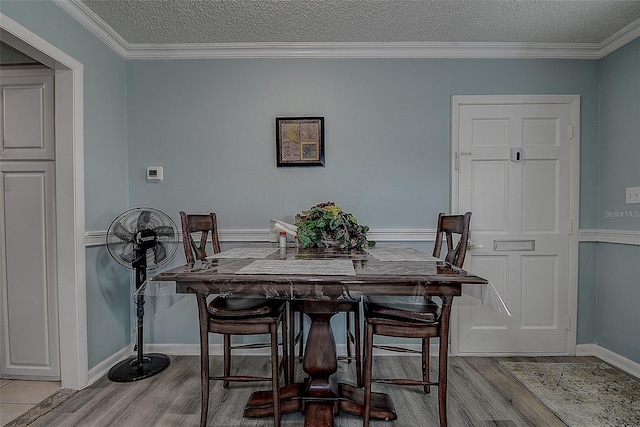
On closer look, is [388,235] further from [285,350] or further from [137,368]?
[137,368]

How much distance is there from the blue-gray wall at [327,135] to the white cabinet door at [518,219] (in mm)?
166

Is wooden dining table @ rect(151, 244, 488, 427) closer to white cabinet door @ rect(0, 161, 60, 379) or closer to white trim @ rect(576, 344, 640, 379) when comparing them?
white cabinet door @ rect(0, 161, 60, 379)

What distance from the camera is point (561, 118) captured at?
2768 mm

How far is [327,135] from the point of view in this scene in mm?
2801

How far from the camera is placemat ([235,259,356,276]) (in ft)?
4.69

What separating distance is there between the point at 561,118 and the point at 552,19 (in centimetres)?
77

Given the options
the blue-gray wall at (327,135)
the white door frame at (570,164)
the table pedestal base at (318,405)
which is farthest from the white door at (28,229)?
the white door frame at (570,164)

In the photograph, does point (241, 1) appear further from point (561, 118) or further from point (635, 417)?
point (635, 417)

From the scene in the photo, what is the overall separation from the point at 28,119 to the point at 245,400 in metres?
2.31

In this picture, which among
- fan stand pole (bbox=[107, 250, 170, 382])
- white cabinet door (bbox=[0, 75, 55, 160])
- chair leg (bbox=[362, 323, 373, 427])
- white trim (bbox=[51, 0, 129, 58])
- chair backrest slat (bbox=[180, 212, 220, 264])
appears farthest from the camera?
fan stand pole (bbox=[107, 250, 170, 382])

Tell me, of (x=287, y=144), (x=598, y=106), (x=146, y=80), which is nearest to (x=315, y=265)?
(x=287, y=144)

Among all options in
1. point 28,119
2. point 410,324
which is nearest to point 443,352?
point 410,324

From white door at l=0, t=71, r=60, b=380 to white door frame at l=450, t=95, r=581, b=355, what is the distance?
2899 mm

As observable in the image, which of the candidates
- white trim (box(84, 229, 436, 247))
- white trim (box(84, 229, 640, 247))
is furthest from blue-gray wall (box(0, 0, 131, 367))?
white trim (box(84, 229, 640, 247))
